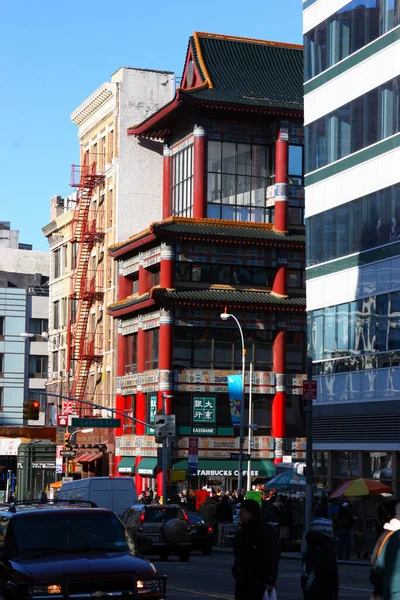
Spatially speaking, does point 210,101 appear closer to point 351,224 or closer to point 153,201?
point 153,201

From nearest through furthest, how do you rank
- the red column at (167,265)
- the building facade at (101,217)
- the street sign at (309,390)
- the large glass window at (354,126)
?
1. the street sign at (309,390)
2. the large glass window at (354,126)
3. the red column at (167,265)
4. the building facade at (101,217)

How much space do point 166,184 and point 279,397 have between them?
14733mm

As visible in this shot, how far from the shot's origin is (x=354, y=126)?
4238 centimetres

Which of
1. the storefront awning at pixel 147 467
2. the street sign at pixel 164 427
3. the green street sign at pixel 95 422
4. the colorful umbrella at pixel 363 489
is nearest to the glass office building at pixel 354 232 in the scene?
the colorful umbrella at pixel 363 489

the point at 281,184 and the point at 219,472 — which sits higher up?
the point at 281,184

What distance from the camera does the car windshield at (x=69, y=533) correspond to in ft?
49.1

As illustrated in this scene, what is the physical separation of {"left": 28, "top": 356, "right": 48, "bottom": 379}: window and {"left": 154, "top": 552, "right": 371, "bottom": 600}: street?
69.1m

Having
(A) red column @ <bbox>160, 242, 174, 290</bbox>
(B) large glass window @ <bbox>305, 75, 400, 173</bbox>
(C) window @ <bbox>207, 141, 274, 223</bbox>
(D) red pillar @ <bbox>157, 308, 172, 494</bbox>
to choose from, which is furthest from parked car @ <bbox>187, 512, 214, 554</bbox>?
(C) window @ <bbox>207, 141, 274, 223</bbox>

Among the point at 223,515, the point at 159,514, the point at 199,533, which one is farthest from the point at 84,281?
the point at 159,514

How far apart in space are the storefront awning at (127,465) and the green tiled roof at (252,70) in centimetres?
2072

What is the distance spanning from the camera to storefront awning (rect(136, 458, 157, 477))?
220 feet

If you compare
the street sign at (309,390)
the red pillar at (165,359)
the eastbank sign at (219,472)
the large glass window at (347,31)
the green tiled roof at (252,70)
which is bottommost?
the eastbank sign at (219,472)

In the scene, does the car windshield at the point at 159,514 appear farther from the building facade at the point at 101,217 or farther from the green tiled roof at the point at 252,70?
the building facade at the point at 101,217

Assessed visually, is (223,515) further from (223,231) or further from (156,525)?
(223,231)
